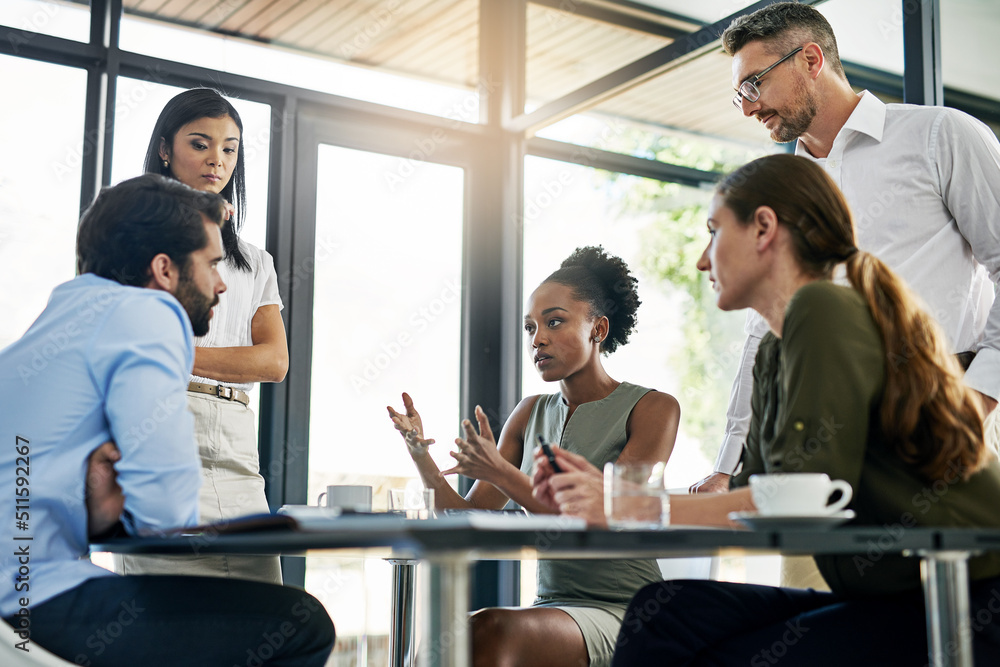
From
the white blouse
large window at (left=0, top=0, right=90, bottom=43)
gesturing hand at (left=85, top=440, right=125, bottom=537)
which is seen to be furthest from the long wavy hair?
large window at (left=0, top=0, right=90, bottom=43)

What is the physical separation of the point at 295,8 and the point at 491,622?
104 inches

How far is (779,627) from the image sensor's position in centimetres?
136

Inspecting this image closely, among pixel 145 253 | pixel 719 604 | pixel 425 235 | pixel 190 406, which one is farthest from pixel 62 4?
pixel 719 604

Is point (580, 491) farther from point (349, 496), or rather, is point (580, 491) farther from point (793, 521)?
point (349, 496)

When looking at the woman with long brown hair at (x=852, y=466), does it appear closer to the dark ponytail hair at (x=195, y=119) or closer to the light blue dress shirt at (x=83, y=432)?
the light blue dress shirt at (x=83, y=432)

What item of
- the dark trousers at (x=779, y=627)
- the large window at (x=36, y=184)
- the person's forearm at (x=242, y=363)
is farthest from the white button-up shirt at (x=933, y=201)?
the large window at (x=36, y=184)

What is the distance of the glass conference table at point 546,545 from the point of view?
89 cm

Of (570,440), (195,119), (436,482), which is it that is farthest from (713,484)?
(195,119)

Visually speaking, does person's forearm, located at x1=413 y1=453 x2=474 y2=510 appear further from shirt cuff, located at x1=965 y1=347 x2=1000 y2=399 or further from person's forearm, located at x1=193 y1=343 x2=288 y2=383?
shirt cuff, located at x1=965 y1=347 x2=1000 y2=399

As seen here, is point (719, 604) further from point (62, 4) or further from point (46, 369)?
point (62, 4)

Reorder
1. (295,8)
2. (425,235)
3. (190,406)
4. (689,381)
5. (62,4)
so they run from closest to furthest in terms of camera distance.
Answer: (190,406), (62,4), (295,8), (425,235), (689,381)

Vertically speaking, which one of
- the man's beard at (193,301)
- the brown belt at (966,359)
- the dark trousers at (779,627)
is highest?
the man's beard at (193,301)

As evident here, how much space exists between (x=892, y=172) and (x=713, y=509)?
1.21m

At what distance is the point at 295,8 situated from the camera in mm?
3688
